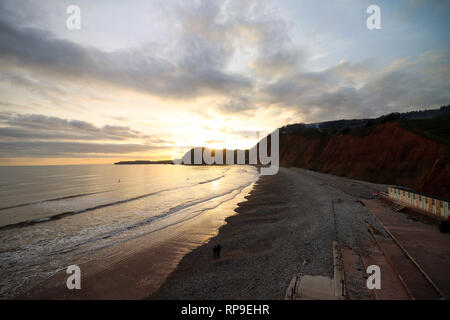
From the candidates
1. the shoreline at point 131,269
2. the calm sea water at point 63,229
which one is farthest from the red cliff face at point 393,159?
the calm sea water at point 63,229

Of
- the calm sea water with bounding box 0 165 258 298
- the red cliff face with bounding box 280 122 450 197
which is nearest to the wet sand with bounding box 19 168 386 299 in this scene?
the calm sea water with bounding box 0 165 258 298

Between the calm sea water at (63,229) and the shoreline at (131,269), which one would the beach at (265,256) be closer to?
the shoreline at (131,269)

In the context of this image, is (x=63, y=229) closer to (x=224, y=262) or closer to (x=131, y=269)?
(x=131, y=269)

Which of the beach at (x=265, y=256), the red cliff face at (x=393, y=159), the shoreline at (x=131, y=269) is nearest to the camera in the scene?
the beach at (x=265, y=256)

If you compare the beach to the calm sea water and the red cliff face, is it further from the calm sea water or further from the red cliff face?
the red cliff face

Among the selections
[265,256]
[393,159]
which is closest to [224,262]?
[265,256]

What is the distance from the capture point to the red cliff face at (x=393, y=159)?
1612 centimetres

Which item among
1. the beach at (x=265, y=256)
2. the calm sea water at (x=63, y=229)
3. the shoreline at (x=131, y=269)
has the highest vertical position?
the beach at (x=265, y=256)

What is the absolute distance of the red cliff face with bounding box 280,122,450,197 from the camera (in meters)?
16.1

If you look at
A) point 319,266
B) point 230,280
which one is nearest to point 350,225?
point 319,266

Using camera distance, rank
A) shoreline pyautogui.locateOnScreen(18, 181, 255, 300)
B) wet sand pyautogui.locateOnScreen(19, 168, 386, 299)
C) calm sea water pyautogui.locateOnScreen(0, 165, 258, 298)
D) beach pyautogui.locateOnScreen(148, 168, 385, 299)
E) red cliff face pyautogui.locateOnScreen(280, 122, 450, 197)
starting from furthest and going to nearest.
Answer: red cliff face pyautogui.locateOnScreen(280, 122, 450, 197) < calm sea water pyautogui.locateOnScreen(0, 165, 258, 298) < shoreline pyautogui.locateOnScreen(18, 181, 255, 300) < wet sand pyautogui.locateOnScreen(19, 168, 386, 299) < beach pyautogui.locateOnScreen(148, 168, 385, 299)

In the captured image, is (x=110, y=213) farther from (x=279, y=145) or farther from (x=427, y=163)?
(x=279, y=145)

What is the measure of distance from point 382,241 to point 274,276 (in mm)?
5118

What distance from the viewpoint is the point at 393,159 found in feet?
92.4
